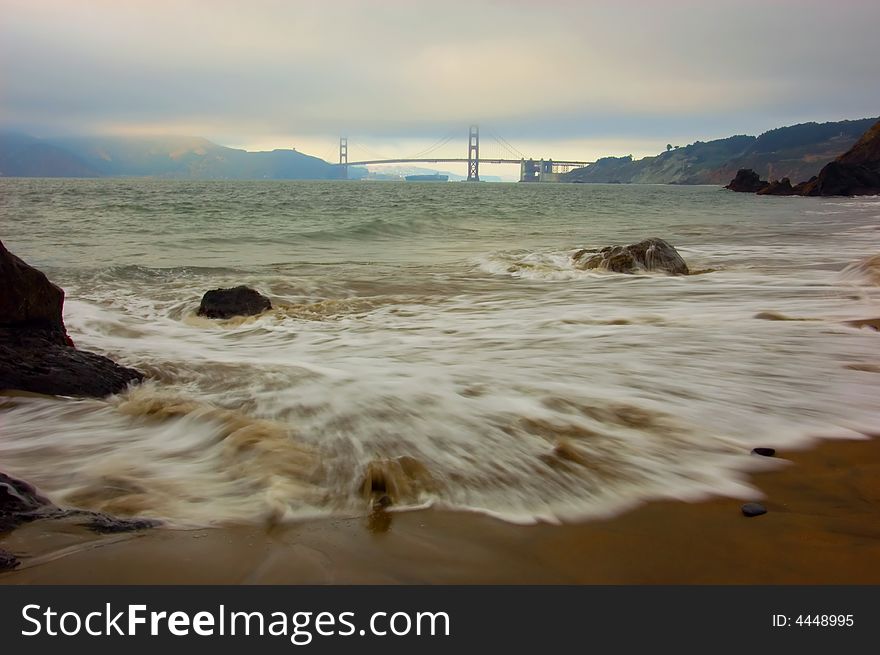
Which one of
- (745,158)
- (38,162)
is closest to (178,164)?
(38,162)

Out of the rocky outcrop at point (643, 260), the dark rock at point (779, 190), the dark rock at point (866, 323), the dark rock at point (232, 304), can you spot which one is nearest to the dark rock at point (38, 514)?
the dark rock at point (232, 304)

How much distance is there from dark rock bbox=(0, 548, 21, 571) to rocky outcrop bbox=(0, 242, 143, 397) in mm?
1770

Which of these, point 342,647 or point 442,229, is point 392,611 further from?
point 442,229

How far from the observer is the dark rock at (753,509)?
1.99 metres

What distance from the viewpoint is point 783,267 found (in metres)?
8.60

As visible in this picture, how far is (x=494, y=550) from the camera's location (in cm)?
182

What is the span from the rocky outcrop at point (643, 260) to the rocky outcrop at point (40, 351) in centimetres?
668

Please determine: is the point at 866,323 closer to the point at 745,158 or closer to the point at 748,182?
the point at 748,182

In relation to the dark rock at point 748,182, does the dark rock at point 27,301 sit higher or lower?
lower

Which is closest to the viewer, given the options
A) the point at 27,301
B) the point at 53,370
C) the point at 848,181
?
the point at 53,370

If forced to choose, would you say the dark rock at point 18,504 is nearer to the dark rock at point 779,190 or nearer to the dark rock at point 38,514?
the dark rock at point 38,514

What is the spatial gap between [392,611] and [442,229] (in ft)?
56.0

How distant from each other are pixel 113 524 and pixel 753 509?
6.62 feet

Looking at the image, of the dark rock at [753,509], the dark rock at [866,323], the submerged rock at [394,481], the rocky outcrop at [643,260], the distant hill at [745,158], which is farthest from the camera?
the distant hill at [745,158]
